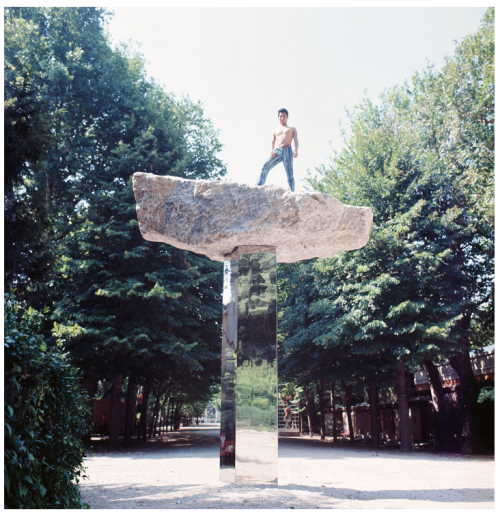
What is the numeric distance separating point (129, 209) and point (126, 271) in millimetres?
2262

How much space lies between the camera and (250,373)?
7035 millimetres

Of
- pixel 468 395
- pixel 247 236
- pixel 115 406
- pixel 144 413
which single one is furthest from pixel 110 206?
pixel 468 395

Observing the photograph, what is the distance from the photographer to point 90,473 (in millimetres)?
9664

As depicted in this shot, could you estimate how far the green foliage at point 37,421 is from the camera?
349 centimetres

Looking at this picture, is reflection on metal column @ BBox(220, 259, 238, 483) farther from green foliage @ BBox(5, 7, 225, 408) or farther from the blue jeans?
green foliage @ BBox(5, 7, 225, 408)

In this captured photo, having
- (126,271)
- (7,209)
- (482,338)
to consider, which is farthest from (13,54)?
(482,338)

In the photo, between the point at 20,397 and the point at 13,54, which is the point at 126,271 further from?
→ the point at 20,397

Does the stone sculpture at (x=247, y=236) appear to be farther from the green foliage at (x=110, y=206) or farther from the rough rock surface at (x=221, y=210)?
the green foliage at (x=110, y=206)

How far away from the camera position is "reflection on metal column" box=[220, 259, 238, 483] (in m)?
7.25

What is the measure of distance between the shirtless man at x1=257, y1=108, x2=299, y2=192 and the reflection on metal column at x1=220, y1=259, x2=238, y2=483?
179 cm

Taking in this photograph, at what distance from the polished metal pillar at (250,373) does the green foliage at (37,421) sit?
2.29 meters

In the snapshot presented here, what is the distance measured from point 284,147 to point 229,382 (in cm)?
412

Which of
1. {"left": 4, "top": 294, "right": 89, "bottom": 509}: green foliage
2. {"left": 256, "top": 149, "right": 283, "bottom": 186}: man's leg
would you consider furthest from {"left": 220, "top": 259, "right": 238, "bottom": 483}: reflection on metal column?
{"left": 4, "top": 294, "right": 89, "bottom": 509}: green foliage

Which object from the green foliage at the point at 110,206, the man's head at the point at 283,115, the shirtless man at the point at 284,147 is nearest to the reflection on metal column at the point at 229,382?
the shirtless man at the point at 284,147
